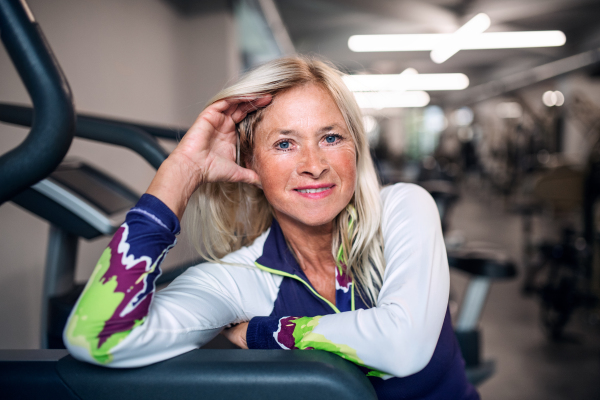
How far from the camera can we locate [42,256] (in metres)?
1.71

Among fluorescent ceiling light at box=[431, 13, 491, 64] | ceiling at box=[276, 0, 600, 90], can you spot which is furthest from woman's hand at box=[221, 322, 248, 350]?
fluorescent ceiling light at box=[431, 13, 491, 64]

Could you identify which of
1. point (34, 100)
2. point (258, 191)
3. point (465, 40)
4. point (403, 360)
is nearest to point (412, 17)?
point (465, 40)

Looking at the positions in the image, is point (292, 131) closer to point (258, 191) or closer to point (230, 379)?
point (258, 191)

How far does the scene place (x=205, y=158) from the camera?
908mm

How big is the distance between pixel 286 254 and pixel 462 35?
5753 millimetres

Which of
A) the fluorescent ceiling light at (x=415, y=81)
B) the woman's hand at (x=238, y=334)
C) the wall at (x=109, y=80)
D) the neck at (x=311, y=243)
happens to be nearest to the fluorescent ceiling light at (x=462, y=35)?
the fluorescent ceiling light at (x=415, y=81)

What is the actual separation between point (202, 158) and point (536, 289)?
2.56 meters

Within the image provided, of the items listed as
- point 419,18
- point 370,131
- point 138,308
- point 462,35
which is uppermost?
point 419,18

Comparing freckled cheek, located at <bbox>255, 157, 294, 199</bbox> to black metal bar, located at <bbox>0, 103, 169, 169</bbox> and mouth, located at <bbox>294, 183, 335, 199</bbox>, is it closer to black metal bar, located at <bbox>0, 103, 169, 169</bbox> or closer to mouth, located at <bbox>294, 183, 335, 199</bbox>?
mouth, located at <bbox>294, 183, 335, 199</bbox>

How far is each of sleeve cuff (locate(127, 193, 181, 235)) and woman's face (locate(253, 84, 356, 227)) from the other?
30cm

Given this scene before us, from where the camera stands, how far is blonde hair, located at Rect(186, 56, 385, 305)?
97 centimetres

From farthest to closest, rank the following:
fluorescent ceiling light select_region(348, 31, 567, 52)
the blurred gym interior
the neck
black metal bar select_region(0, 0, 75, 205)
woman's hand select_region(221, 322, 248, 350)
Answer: fluorescent ceiling light select_region(348, 31, 567, 52)
the blurred gym interior
the neck
woman's hand select_region(221, 322, 248, 350)
black metal bar select_region(0, 0, 75, 205)

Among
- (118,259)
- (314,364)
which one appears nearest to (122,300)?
(118,259)

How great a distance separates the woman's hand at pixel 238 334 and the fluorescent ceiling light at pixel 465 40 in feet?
20.5
